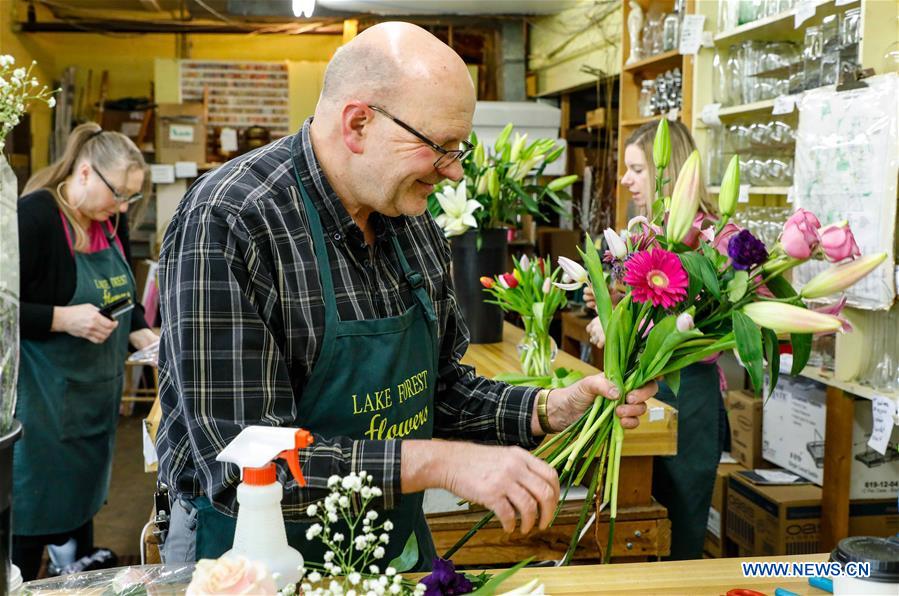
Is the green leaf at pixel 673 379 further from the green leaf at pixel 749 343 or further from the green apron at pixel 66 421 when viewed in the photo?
the green apron at pixel 66 421

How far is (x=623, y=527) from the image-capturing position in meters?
2.38

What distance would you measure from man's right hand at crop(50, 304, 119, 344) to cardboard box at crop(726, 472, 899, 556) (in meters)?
2.55

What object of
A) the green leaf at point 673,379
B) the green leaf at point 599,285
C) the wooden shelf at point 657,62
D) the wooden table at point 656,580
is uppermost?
the wooden shelf at point 657,62

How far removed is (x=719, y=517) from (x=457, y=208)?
69.5 inches

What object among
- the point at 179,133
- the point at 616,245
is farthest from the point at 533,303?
the point at 179,133

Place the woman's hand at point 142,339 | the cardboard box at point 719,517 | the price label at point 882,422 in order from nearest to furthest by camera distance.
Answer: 1. the price label at point 882,422
2. the cardboard box at point 719,517
3. the woman's hand at point 142,339

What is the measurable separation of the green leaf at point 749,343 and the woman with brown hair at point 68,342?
2610 mm

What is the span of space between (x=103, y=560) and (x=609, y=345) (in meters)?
2.90

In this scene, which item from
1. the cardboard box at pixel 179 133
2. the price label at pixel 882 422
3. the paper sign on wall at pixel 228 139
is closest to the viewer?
the price label at pixel 882 422

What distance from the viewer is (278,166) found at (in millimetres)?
1553

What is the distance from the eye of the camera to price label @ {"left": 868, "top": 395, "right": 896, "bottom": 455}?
9.51ft

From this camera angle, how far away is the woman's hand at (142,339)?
4.04 m

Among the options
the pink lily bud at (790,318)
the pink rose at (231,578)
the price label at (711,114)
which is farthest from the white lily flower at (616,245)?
the price label at (711,114)

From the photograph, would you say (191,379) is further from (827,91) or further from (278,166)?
(827,91)
